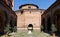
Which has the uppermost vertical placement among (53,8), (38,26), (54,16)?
(53,8)

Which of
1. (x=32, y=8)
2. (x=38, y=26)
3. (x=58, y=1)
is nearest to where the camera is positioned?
(x=58, y=1)

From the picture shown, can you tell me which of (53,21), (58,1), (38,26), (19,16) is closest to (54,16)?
(53,21)

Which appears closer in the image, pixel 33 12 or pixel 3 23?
pixel 3 23

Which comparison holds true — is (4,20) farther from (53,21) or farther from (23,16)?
(23,16)

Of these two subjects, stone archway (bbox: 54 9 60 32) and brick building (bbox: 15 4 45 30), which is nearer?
stone archway (bbox: 54 9 60 32)

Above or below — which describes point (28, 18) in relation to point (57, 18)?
above

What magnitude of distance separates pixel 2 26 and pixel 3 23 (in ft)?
1.56

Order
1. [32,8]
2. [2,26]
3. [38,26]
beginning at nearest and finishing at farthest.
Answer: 1. [2,26]
2. [38,26]
3. [32,8]

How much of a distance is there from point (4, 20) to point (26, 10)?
1264 cm

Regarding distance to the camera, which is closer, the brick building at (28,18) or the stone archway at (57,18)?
the stone archway at (57,18)

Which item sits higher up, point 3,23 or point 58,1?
point 58,1

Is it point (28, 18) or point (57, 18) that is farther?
point (28, 18)

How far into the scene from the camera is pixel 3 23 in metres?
18.4

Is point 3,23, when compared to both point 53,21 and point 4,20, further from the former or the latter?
point 53,21
